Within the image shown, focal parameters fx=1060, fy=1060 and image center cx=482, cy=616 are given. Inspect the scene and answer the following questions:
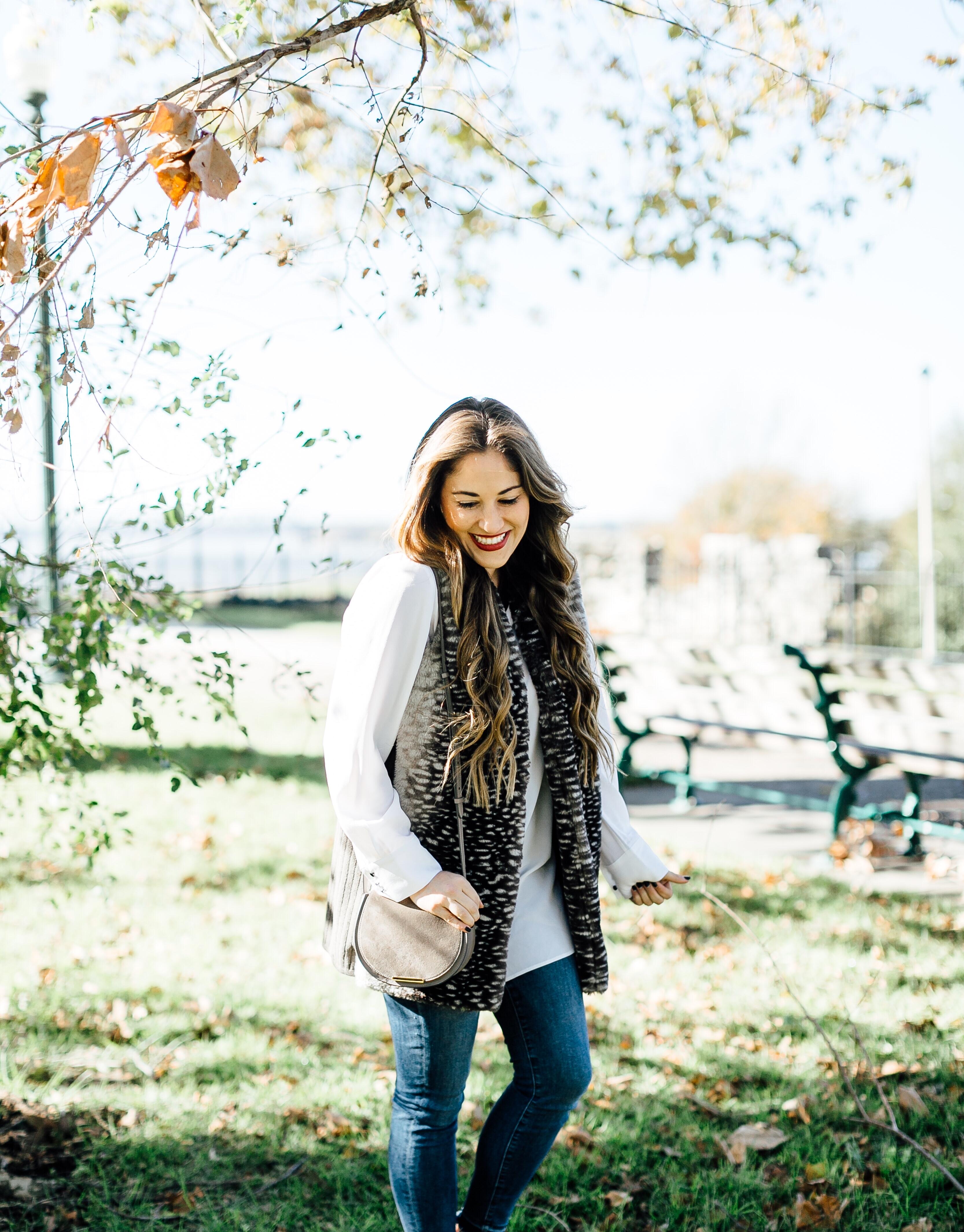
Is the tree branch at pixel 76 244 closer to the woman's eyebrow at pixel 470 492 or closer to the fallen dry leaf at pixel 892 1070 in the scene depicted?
the woman's eyebrow at pixel 470 492

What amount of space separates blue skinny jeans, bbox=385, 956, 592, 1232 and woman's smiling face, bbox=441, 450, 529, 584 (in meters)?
0.88

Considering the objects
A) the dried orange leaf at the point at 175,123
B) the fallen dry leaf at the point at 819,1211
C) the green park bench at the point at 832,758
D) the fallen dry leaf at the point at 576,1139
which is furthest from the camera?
the green park bench at the point at 832,758

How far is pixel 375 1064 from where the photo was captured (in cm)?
353

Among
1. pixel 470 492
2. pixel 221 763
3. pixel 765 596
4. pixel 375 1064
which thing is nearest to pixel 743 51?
pixel 470 492

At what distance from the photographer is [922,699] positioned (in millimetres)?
5238

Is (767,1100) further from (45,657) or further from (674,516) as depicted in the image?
(674,516)

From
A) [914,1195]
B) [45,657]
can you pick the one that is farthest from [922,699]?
[45,657]

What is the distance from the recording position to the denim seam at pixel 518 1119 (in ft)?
7.04

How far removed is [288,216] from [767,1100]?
2889 millimetres

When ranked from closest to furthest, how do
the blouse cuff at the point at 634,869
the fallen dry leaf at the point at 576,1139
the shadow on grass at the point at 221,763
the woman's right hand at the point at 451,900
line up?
the woman's right hand at the point at 451,900, the blouse cuff at the point at 634,869, the fallen dry leaf at the point at 576,1139, the shadow on grass at the point at 221,763

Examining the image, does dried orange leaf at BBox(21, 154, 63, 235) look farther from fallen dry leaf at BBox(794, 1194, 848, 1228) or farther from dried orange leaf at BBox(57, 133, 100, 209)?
fallen dry leaf at BBox(794, 1194, 848, 1228)

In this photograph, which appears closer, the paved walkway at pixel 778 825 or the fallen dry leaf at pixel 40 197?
the fallen dry leaf at pixel 40 197

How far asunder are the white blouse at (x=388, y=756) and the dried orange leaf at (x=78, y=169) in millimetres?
865

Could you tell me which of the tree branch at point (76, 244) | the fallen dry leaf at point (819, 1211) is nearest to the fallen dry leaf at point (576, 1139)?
the fallen dry leaf at point (819, 1211)
